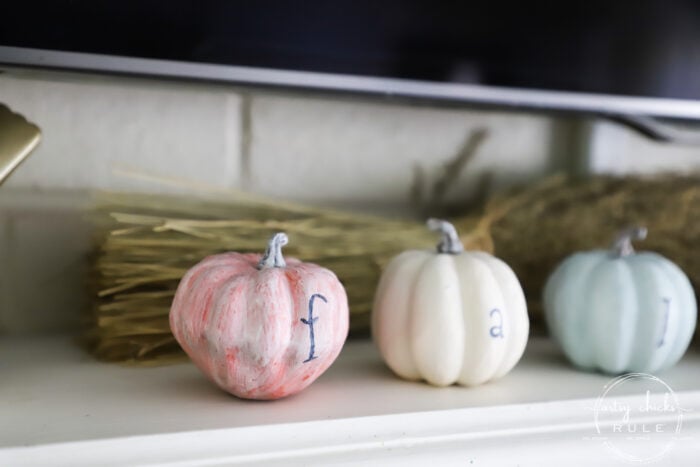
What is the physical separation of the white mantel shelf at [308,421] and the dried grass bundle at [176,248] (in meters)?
0.04

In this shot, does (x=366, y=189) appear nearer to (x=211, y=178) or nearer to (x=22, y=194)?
(x=211, y=178)

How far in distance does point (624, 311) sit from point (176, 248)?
427 millimetres

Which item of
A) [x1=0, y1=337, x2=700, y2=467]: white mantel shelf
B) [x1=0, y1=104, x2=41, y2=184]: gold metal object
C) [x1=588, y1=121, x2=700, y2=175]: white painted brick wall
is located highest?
[x1=0, y1=104, x2=41, y2=184]: gold metal object

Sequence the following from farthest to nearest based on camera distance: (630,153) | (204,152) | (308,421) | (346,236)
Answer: (630,153) < (204,152) < (346,236) < (308,421)

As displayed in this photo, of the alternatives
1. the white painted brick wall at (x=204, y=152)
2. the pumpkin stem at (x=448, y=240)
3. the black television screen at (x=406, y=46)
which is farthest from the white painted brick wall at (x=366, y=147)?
the pumpkin stem at (x=448, y=240)

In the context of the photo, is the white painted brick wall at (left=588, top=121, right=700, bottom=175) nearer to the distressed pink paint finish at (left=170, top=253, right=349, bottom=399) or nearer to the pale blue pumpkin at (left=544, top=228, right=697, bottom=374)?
the pale blue pumpkin at (left=544, top=228, right=697, bottom=374)

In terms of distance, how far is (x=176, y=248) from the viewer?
0.66m

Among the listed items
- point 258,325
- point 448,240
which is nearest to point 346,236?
point 448,240

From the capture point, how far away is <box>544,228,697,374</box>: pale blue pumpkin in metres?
0.60

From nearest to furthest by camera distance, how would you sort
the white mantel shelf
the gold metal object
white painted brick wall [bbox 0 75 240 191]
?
1. the white mantel shelf
2. the gold metal object
3. white painted brick wall [bbox 0 75 240 191]

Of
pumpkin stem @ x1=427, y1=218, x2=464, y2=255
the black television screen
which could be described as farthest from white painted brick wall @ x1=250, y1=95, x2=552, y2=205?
pumpkin stem @ x1=427, y1=218, x2=464, y2=255

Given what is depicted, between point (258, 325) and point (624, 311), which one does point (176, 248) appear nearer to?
point (258, 325)

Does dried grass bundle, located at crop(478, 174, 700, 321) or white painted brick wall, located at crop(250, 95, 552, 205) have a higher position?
white painted brick wall, located at crop(250, 95, 552, 205)

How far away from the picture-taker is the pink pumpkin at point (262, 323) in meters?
0.49
